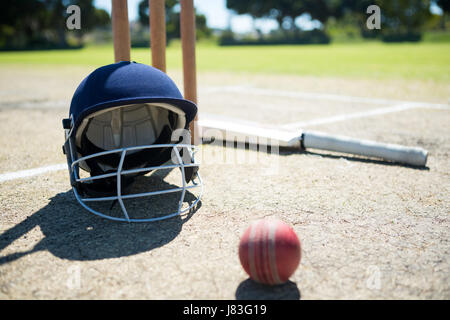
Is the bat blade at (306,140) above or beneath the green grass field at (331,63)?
beneath

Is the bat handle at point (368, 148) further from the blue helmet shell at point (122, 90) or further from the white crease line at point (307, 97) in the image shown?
the blue helmet shell at point (122, 90)

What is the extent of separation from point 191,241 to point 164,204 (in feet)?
2.36

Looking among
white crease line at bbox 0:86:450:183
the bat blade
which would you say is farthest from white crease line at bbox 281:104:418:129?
the bat blade

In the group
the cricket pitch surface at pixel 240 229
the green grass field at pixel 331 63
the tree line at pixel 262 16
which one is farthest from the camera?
the tree line at pixel 262 16

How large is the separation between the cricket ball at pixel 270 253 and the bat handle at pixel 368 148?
2664 mm

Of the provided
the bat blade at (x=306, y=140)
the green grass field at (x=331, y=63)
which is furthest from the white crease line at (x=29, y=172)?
the green grass field at (x=331, y=63)

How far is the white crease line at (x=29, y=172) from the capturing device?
13.7 ft

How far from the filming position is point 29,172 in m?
4.34

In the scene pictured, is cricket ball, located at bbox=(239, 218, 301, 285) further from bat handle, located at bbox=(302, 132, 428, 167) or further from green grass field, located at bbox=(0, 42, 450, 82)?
green grass field, located at bbox=(0, 42, 450, 82)

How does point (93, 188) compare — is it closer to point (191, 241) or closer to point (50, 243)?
point (50, 243)

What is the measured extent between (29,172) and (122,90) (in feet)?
6.36

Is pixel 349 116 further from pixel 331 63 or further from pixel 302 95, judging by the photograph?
pixel 331 63

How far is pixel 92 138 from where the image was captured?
3713 millimetres
